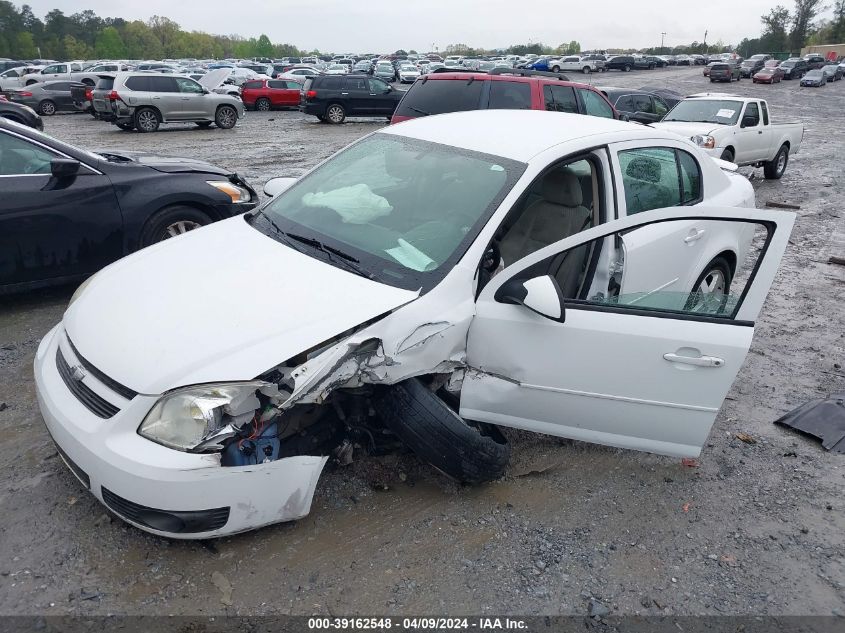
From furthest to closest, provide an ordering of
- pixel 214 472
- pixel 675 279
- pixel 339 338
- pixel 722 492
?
1. pixel 675 279
2. pixel 722 492
3. pixel 339 338
4. pixel 214 472

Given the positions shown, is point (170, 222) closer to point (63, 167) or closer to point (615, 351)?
point (63, 167)

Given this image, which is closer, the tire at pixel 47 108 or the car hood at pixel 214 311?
the car hood at pixel 214 311

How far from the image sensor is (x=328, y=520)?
3.05 metres

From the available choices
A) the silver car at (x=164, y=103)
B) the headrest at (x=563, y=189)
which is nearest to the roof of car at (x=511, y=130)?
the headrest at (x=563, y=189)

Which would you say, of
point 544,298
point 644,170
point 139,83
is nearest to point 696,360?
point 544,298

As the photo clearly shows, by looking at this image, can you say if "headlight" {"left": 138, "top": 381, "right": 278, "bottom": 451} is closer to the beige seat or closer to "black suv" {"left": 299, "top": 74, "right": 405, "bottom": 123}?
the beige seat

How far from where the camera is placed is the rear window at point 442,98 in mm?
9117

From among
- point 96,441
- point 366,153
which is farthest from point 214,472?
point 366,153

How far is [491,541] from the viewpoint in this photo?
3.00 meters

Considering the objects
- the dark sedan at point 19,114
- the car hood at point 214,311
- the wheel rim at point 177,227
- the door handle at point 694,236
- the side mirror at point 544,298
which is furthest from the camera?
the dark sedan at point 19,114

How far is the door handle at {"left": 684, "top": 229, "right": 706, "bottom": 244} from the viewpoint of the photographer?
13.2 ft

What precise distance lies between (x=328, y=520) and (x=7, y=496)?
1548 mm

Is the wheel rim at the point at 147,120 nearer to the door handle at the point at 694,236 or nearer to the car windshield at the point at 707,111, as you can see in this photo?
the car windshield at the point at 707,111

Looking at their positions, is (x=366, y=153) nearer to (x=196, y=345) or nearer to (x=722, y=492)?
(x=196, y=345)
